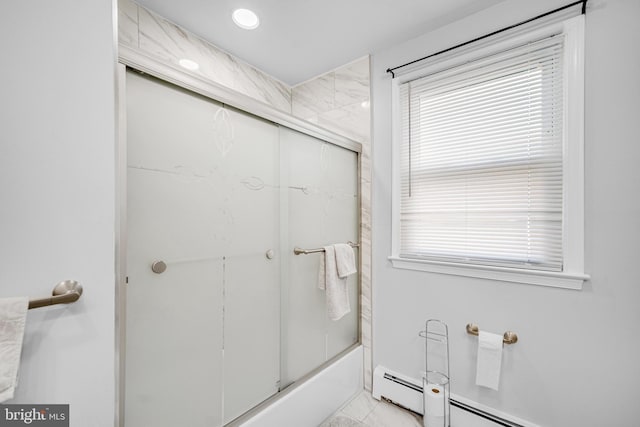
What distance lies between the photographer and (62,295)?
0.63m

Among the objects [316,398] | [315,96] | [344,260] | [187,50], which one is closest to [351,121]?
[315,96]

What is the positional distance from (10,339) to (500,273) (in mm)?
1764

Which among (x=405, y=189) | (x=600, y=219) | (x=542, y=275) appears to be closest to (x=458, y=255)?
(x=542, y=275)

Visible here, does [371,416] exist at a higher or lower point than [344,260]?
lower

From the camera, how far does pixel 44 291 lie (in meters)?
0.65

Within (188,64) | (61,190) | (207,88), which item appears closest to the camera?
(61,190)

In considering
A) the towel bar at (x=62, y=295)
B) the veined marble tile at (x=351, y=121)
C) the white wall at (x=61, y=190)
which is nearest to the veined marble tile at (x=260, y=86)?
the veined marble tile at (x=351, y=121)

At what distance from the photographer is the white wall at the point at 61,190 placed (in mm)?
620

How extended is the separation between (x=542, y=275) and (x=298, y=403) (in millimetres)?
1358

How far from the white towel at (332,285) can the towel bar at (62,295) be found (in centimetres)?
112

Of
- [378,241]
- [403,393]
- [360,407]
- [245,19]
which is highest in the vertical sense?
[245,19]

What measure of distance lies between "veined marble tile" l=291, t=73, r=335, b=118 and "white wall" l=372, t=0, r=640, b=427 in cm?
83

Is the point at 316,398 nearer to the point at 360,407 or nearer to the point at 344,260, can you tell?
the point at 360,407

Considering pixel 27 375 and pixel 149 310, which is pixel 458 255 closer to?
pixel 149 310
